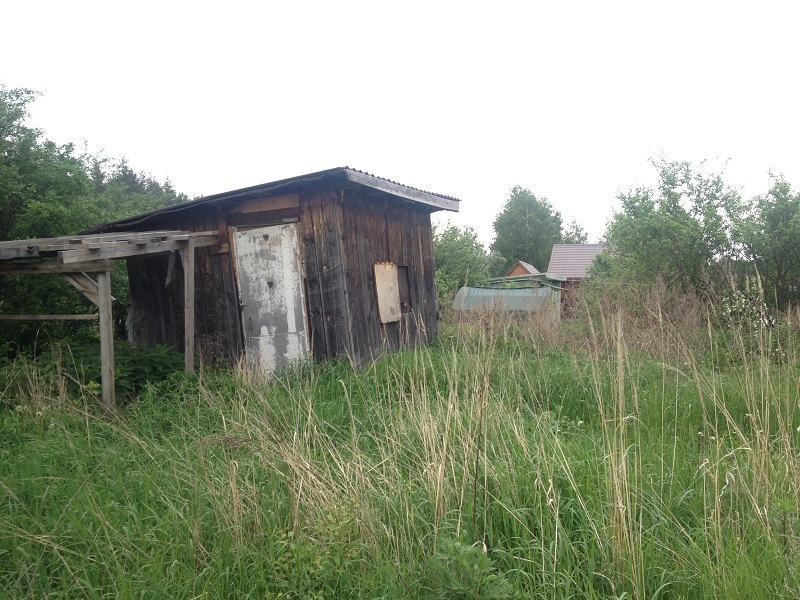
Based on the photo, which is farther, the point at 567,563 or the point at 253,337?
the point at 253,337

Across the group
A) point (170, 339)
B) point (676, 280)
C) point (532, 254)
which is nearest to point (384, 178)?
point (170, 339)

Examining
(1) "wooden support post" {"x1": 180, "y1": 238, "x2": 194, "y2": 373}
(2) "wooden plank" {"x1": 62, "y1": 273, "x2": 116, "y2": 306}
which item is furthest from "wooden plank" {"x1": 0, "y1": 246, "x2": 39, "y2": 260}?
(1) "wooden support post" {"x1": 180, "y1": 238, "x2": 194, "y2": 373}

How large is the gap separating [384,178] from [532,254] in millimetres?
38127

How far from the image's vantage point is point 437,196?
977cm

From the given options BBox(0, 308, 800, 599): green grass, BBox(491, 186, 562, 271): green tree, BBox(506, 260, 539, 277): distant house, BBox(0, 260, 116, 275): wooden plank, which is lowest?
BBox(0, 308, 800, 599): green grass

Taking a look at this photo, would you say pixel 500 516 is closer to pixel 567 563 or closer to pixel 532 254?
pixel 567 563

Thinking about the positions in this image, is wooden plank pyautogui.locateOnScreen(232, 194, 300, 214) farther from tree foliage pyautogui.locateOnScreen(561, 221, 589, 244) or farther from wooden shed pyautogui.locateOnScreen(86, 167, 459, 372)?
tree foliage pyautogui.locateOnScreen(561, 221, 589, 244)

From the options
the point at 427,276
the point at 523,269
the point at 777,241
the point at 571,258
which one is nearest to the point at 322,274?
the point at 427,276

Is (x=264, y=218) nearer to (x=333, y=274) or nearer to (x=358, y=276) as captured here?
(x=333, y=274)

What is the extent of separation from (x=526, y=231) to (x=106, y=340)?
41.2 metres

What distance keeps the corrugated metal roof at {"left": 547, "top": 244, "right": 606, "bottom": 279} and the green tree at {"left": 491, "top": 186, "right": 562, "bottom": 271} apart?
7384 mm

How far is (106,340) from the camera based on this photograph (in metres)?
6.45

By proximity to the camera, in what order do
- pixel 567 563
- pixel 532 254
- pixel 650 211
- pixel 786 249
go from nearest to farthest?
pixel 567 563 → pixel 786 249 → pixel 650 211 → pixel 532 254

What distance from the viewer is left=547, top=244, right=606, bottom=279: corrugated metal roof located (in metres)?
34.7
